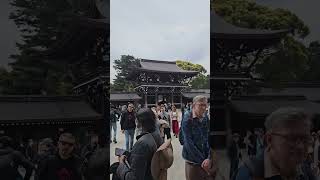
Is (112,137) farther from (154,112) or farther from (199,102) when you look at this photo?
(199,102)

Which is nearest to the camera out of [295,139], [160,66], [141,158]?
[295,139]

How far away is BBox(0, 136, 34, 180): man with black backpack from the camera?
178 inches

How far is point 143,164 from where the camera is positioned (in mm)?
5148

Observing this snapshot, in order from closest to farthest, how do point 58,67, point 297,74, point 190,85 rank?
point 58,67
point 297,74
point 190,85

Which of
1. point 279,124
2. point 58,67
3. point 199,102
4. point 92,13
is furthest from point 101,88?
point 279,124

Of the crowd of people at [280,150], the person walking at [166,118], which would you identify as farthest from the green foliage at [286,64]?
the person walking at [166,118]

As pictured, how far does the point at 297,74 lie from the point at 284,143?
1.14 meters

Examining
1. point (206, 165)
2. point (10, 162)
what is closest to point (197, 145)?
point (206, 165)

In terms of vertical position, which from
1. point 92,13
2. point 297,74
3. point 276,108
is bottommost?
point 276,108

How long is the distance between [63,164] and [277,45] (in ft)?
9.49

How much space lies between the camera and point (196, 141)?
5.30 metres

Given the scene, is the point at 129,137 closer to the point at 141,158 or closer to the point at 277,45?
the point at 141,158

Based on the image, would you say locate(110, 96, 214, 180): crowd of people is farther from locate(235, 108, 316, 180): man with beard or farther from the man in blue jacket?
locate(235, 108, 316, 180): man with beard

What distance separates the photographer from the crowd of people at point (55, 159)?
15.0 ft
